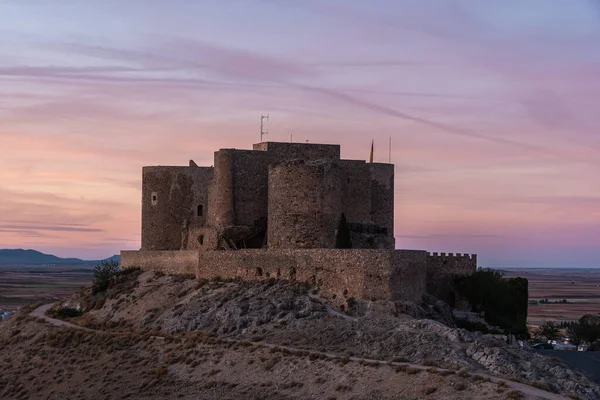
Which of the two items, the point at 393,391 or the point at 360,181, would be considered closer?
the point at 393,391

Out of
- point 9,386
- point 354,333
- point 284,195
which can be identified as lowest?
point 9,386

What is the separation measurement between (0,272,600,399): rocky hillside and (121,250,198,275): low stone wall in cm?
112

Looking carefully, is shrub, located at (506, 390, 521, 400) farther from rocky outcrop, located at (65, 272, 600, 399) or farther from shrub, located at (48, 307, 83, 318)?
shrub, located at (48, 307, 83, 318)

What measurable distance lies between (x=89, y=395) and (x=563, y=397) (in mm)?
19712

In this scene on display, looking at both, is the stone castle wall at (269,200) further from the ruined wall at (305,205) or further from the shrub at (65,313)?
the shrub at (65,313)

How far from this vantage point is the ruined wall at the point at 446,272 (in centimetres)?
5197

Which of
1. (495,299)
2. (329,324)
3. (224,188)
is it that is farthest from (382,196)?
(329,324)

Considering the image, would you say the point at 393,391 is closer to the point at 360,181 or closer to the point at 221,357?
the point at 221,357

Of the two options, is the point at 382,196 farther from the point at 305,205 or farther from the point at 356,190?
the point at 305,205

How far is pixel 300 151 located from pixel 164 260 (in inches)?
387

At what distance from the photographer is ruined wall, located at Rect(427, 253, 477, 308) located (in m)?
52.0

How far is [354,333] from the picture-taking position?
41.5 meters

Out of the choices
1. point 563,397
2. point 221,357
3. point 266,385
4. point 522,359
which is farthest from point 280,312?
point 563,397

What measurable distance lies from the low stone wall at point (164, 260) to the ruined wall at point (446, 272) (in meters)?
12.4
